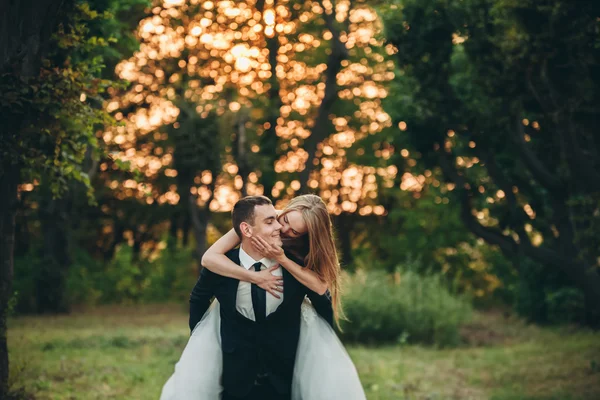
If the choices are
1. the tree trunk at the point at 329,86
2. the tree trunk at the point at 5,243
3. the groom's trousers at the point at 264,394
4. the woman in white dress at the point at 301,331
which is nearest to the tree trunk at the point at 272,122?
the tree trunk at the point at 329,86

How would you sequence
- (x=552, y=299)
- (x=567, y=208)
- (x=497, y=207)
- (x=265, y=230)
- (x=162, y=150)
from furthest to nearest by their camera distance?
(x=162, y=150), (x=552, y=299), (x=497, y=207), (x=567, y=208), (x=265, y=230)

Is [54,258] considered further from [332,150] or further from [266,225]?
[266,225]

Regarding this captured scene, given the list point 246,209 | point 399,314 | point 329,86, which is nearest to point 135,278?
point 329,86

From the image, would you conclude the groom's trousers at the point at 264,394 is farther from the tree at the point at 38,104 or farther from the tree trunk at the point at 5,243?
the tree trunk at the point at 5,243

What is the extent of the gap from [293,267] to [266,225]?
1.02 feet

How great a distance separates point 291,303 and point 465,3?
9605 millimetres

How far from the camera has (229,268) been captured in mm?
4824

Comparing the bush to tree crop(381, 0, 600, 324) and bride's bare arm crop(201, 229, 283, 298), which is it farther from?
bride's bare arm crop(201, 229, 283, 298)

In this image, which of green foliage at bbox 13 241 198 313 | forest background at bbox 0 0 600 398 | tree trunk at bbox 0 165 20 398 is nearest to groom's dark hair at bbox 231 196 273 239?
forest background at bbox 0 0 600 398

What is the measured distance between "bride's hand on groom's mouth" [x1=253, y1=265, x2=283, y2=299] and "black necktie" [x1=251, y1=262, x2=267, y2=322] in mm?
36

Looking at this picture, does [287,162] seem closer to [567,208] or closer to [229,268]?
[567,208]

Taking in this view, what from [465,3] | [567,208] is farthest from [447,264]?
[465,3]

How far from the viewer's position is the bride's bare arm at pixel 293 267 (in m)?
4.74

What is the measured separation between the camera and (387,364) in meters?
14.1
